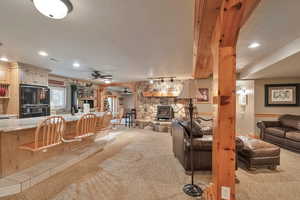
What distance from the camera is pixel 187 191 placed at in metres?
2.04

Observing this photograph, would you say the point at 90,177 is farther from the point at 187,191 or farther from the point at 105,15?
the point at 105,15

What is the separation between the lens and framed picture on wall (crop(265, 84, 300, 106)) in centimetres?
502

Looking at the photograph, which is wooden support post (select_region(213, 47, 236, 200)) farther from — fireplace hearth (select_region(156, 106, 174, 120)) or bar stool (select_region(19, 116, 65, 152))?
fireplace hearth (select_region(156, 106, 174, 120))

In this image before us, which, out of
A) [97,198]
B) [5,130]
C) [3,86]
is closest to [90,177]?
[97,198]

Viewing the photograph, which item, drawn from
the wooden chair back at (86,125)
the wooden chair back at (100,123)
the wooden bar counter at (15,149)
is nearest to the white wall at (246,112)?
the wooden chair back at (100,123)

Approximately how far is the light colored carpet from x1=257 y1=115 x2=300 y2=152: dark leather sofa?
50 cm

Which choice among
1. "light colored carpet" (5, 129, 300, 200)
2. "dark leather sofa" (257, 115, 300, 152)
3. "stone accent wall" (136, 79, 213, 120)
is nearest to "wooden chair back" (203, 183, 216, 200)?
"light colored carpet" (5, 129, 300, 200)

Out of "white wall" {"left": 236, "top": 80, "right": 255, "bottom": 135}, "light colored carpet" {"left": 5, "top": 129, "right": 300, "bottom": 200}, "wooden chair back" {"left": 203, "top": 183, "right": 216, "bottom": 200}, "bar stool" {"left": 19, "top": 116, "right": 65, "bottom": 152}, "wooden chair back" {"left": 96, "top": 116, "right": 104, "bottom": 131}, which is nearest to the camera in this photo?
"wooden chair back" {"left": 203, "top": 183, "right": 216, "bottom": 200}

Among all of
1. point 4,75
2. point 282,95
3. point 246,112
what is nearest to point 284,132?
point 246,112

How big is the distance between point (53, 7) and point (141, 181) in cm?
266

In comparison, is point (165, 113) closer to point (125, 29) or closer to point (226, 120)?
point (125, 29)

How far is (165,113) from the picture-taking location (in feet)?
23.0

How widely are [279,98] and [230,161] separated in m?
5.42

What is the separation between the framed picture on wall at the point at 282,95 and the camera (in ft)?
16.5
